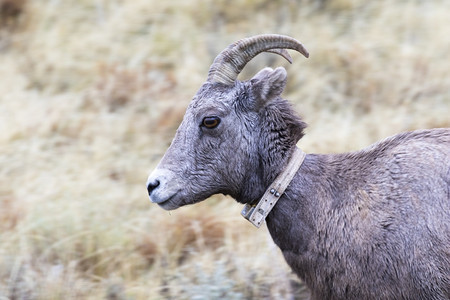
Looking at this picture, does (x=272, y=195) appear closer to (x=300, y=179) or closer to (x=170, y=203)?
(x=300, y=179)

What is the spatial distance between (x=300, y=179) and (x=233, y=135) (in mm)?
568

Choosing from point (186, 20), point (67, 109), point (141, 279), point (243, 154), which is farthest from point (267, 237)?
point (186, 20)

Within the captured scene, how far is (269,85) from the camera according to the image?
15.0 feet

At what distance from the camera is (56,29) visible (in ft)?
36.0

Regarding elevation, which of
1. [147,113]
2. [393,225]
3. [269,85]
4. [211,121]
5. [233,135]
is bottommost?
[393,225]

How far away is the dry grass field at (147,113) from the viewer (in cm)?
615

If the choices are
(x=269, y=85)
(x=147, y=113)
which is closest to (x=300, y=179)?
(x=269, y=85)

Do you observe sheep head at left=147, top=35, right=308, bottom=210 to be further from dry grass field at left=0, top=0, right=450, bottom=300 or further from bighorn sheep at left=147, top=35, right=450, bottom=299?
dry grass field at left=0, top=0, right=450, bottom=300

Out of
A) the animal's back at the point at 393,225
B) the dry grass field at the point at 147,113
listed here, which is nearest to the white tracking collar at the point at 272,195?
the animal's back at the point at 393,225

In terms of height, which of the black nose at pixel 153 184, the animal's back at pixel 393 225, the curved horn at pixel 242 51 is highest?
the curved horn at pixel 242 51

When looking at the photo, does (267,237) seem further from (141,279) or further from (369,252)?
(369,252)

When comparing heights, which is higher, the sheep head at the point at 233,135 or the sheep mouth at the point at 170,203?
the sheep head at the point at 233,135

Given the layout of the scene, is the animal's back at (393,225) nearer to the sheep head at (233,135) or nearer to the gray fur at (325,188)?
the gray fur at (325,188)

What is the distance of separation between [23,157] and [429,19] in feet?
21.3
